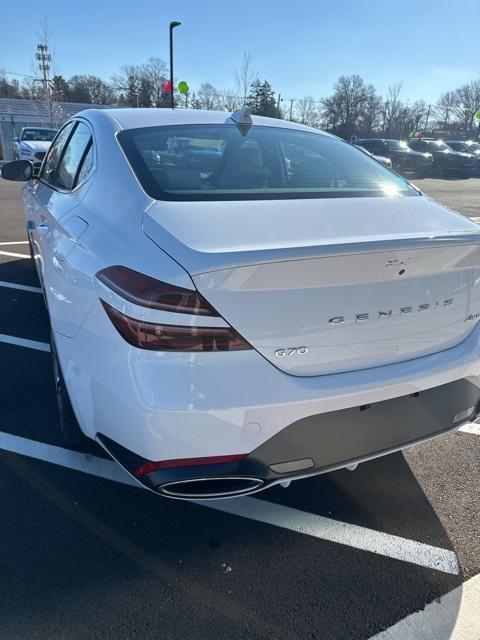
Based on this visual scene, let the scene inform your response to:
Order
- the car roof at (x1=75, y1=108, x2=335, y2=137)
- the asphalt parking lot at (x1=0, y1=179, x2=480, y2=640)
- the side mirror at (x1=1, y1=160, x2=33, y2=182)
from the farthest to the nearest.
→ the side mirror at (x1=1, y1=160, x2=33, y2=182) → the car roof at (x1=75, y1=108, x2=335, y2=137) → the asphalt parking lot at (x1=0, y1=179, x2=480, y2=640)

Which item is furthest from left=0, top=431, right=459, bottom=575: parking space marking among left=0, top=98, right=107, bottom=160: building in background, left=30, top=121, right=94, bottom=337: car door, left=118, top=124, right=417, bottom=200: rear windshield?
left=0, top=98, right=107, bottom=160: building in background

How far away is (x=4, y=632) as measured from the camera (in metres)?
1.71

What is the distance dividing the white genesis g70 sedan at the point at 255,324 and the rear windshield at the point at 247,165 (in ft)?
0.07

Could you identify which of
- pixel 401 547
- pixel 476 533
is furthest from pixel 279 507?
pixel 476 533

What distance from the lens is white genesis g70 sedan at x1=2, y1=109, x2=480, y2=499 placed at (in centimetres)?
155

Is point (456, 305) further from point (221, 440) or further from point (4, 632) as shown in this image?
point (4, 632)

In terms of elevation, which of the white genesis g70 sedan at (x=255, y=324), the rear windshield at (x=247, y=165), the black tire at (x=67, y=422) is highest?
the rear windshield at (x=247, y=165)

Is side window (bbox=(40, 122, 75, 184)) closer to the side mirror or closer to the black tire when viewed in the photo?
the side mirror

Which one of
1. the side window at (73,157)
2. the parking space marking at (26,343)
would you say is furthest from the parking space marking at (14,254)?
the side window at (73,157)

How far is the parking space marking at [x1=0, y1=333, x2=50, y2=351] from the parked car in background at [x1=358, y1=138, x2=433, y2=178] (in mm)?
23192

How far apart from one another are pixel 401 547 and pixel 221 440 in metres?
1.09

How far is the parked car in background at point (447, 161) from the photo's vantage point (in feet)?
84.7

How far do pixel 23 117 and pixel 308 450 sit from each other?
3971 cm

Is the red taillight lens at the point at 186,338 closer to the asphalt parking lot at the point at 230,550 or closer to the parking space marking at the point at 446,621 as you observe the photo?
the asphalt parking lot at the point at 230,550
